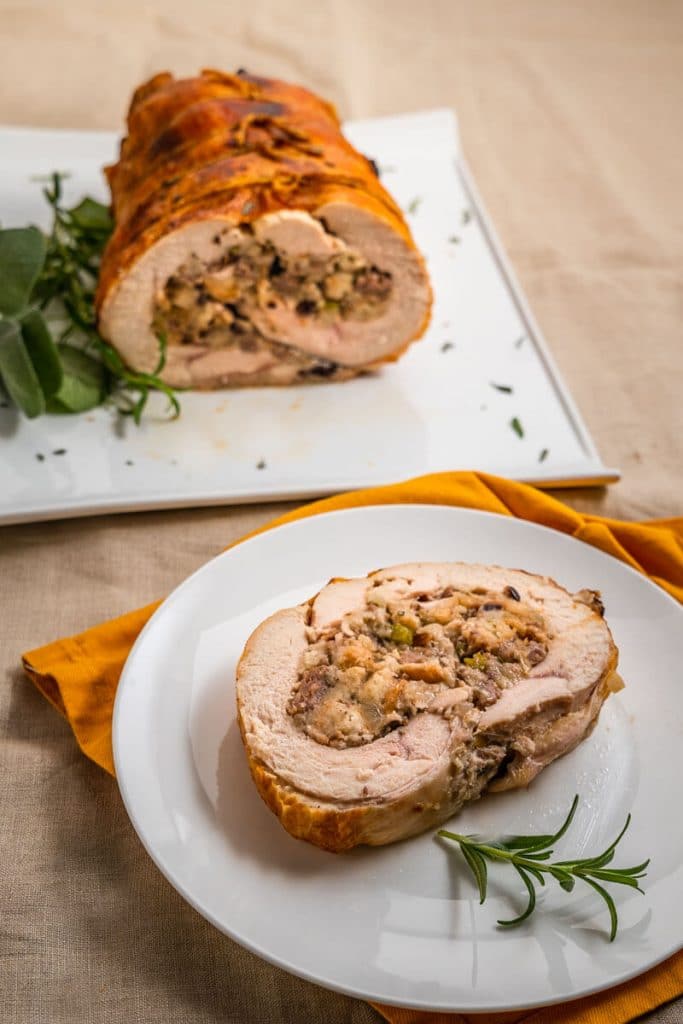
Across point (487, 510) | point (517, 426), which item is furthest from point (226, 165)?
point (487, 510)

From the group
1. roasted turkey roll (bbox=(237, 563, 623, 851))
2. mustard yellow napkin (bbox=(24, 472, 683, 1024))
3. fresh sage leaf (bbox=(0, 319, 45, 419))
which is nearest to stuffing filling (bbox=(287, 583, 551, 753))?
roasted turkey roll (bbox=(237, 563, 623, 851))

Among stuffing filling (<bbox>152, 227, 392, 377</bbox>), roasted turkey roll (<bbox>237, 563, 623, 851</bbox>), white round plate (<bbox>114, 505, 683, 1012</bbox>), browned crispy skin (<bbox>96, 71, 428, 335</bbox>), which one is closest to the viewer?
white round plate (<bbox>114, 505, 683, 1012</bbox>)

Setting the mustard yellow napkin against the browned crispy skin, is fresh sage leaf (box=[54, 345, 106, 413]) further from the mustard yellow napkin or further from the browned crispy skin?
the mustard yellow napkin

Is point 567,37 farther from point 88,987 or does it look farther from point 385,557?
point 88,987

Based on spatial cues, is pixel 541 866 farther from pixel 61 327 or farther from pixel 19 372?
pixel 61 327

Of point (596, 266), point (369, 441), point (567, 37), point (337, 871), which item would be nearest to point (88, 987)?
point (337, 871)

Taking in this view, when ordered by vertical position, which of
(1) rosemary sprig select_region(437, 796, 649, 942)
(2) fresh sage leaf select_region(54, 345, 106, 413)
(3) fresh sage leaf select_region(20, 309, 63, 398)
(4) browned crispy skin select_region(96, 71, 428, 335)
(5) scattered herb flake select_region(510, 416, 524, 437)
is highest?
(4) browned crispy skin select_region(96, 71, 428, 335)

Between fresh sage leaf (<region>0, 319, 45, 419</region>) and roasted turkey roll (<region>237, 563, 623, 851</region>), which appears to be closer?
roasted turkey roll (<region>237, 563, 623, 851</region>)
